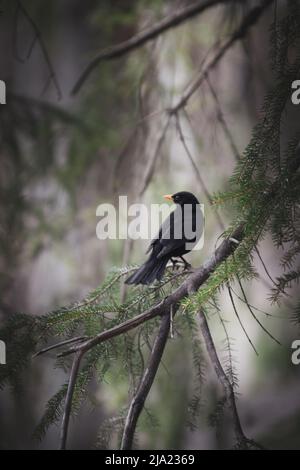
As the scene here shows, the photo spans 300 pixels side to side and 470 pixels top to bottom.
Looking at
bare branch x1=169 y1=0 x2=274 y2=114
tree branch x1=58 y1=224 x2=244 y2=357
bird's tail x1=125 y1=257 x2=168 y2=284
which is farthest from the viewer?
bare branch x1=169 y1=0 x2=274 y2=114

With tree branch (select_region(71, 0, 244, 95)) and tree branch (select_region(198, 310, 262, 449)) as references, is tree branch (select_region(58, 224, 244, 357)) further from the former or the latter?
tree branch (select_region(71, 0, 244, 95))

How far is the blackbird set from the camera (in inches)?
77.0

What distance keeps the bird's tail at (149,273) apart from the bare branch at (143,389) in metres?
0.26

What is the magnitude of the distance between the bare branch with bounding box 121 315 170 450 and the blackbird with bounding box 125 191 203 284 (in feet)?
0.93

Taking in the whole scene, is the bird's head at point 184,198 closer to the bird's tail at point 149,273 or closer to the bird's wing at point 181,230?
the bird's wing at point 181,230

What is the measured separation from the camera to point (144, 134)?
3123 millimetres

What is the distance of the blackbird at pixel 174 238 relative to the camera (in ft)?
6.41

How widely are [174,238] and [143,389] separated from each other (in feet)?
2.52

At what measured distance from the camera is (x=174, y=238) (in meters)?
2.15

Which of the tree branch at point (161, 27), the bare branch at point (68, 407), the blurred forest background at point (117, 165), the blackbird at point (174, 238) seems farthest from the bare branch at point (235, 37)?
the bare branch at point (68, 407)

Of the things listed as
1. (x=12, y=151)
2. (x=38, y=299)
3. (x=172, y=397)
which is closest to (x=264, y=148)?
(x=12, y=151)

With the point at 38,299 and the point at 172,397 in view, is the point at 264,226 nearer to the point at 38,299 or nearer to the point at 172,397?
the point at 172,397

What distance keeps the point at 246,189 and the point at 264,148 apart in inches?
6.2

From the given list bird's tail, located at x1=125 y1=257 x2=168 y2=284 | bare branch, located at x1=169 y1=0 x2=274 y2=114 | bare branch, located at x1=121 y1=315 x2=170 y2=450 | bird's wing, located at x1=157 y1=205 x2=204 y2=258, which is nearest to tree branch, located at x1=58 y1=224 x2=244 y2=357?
bare branch, located at x1=121 y1=315 x2=170 y2=450
